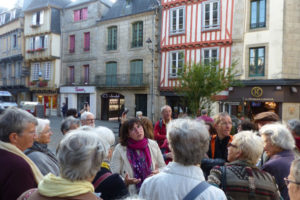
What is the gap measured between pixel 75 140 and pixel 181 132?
76 centimetres

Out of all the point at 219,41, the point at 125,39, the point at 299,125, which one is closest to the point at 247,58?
the point at 219,41

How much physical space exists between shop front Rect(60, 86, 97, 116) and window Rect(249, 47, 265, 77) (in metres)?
12.6

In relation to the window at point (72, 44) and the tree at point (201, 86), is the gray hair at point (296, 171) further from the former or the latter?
the window at point (72, 44)

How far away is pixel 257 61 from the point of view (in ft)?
46.5

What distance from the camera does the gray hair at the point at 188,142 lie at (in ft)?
5.99

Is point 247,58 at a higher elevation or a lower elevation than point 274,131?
higher

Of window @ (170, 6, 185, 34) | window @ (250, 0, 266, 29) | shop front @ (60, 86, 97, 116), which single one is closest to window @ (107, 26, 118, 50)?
shop front @ (60, 86, 97, 116)

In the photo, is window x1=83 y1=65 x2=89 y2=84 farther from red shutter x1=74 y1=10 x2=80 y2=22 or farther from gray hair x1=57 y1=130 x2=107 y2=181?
gray hair x1=57 y1=130 x2=107 y2=181

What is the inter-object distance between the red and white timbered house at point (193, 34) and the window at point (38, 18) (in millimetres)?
13705

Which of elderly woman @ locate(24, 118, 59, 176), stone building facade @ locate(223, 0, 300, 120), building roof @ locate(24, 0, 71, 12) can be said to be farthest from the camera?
building roof @ locate(24, 0, 71, 12)

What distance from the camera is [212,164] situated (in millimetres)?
3162

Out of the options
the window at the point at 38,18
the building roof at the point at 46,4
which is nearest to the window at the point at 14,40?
the window at the point at 38,18

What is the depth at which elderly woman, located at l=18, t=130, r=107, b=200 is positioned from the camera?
1.41 metres

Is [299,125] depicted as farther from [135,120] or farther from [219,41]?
[219,41]
